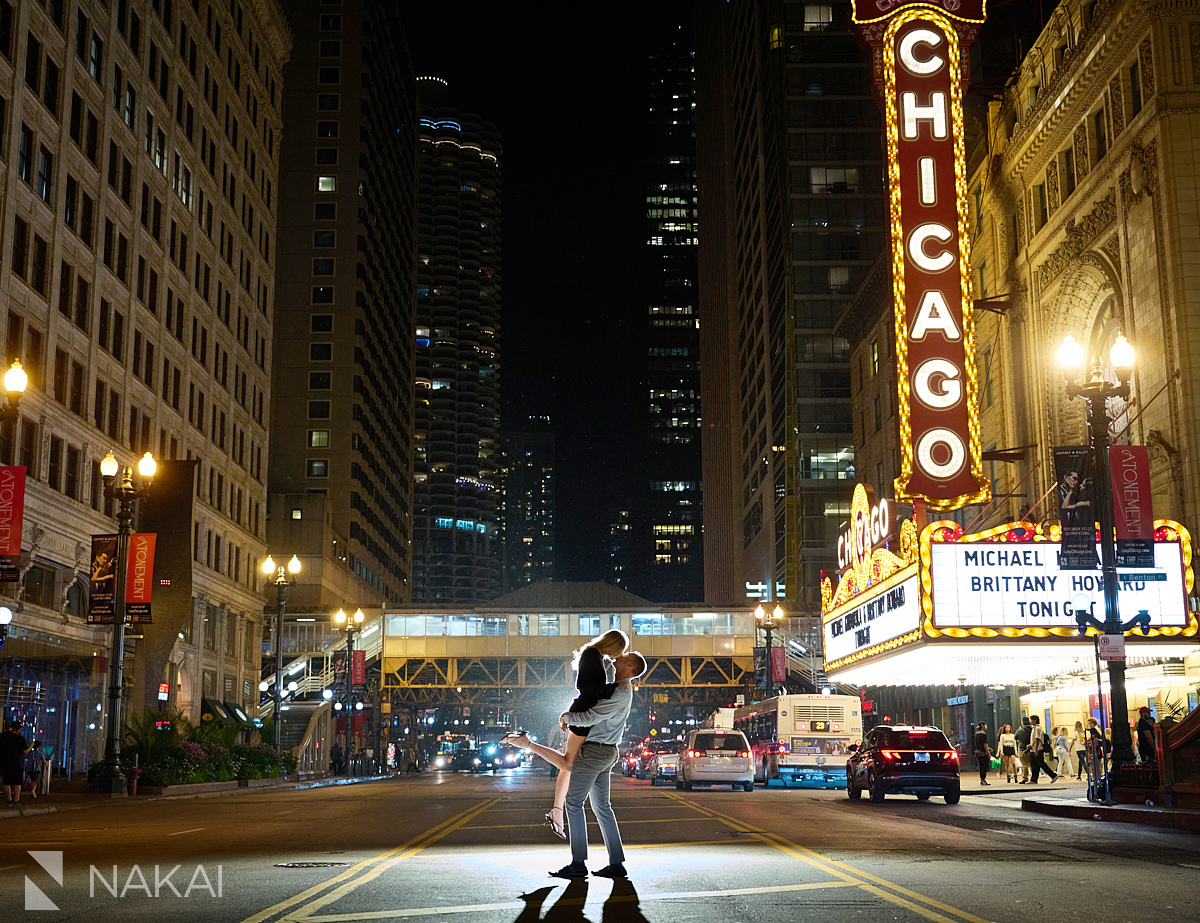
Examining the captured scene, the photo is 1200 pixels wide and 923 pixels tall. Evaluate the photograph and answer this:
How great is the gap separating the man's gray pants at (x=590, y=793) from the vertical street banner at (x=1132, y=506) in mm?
16916

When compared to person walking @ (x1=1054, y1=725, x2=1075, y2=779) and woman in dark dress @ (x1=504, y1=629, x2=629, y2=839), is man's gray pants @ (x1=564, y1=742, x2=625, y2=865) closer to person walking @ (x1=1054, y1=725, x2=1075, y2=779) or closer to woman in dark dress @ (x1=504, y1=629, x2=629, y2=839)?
woman in dark dress @ (x1=504, y1=629, x2=629, y2=839)

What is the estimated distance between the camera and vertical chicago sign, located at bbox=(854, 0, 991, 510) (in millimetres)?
39656

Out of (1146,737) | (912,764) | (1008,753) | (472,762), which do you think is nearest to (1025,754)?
(1008,753)

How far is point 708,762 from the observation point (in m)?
37.8

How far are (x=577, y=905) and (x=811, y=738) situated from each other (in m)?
35.8

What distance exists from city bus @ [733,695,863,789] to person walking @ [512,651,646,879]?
110ft

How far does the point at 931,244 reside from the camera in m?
40.6

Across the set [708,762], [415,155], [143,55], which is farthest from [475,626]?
[415,155]

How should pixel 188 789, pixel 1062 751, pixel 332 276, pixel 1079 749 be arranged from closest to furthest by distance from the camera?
pixel 188 789 → pixel 1062 751 → pixel 1079 749 → pixel 332 276

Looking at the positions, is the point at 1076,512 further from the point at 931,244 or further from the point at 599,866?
the point at 931,244

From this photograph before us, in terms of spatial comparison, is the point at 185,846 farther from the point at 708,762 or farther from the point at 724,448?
the point at 724,448

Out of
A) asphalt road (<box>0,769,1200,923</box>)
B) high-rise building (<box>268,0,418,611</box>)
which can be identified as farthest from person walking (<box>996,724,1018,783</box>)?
high-rise building (<box>268,0,418,611</box>)

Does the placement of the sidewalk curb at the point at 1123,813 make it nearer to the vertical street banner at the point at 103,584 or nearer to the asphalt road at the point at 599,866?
the asphalt road at the point at 599,866

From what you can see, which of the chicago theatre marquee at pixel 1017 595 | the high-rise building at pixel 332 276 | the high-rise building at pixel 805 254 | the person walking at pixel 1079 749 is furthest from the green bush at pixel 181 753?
the high-rise building at pixel 332 276
